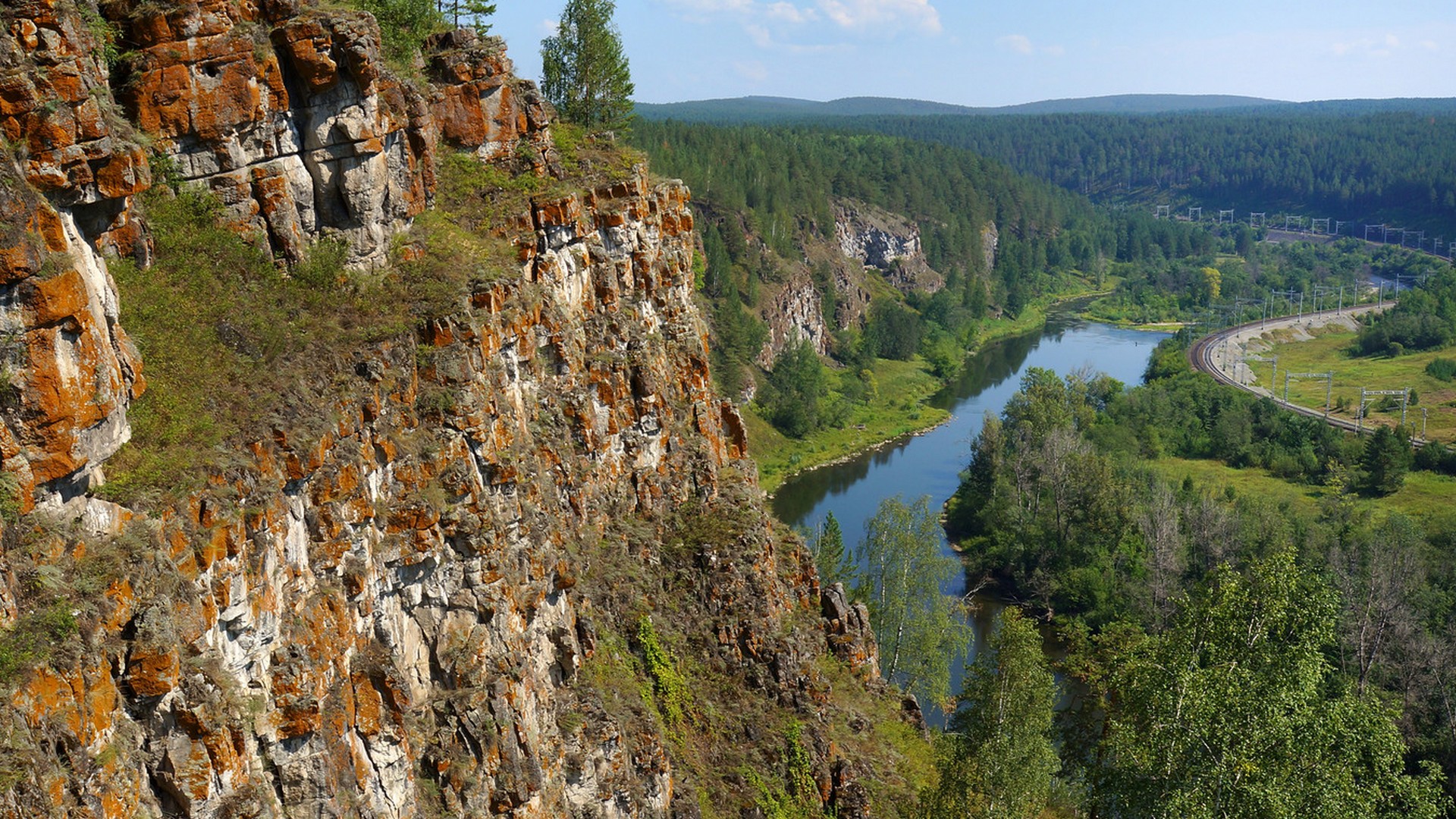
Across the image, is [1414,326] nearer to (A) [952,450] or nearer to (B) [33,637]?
(A) [952,450]

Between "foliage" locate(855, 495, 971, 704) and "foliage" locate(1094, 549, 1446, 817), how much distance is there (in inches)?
734

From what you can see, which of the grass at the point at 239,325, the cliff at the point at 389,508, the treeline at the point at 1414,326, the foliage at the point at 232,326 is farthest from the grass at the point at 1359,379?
the foliage at the point at 232,326

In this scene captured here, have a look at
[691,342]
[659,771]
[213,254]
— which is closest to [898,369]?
[691,342]

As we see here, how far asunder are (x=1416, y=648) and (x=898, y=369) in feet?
213

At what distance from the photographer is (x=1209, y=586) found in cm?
2767

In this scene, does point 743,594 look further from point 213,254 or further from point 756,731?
point 213,254

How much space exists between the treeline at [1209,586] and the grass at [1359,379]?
10.7 m

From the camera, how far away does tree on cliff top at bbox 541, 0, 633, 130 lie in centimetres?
3797

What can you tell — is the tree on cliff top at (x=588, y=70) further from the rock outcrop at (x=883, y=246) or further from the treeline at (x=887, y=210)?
the rock outcrop at (x=883, y=246)

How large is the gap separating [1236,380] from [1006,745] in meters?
86.3

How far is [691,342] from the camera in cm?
3225

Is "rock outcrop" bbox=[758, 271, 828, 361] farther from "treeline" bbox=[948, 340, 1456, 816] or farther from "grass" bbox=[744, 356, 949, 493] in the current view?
"treeline" bbox=[948, 340, 1456, 816]

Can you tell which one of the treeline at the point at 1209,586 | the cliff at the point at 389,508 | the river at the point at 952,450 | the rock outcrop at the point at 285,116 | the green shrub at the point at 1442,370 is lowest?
the river at the point at 952,450

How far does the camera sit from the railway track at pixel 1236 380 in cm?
8850
